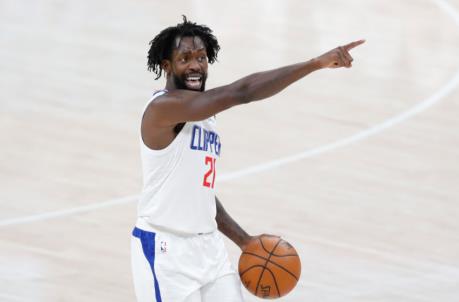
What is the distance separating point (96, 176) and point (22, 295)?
2763mm

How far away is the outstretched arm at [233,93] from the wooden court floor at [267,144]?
112 inches

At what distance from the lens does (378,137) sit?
12.1 metres

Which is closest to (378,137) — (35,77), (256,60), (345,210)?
(345,210)

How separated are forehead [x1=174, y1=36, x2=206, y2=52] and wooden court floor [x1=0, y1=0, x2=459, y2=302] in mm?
2844

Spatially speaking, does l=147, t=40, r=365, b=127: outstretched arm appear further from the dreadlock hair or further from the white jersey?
the dreadlock hair

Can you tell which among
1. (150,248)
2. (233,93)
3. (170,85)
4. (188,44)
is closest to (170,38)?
(188,44)

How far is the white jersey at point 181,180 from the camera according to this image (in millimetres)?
5676

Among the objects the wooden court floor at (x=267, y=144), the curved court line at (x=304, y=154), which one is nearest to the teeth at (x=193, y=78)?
the wooden court floor at (x=267, y=144)

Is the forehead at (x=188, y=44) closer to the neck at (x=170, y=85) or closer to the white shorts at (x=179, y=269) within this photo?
the neck at (x=170, y=85)

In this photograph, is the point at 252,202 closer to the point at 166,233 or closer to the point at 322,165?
the point at 322,165

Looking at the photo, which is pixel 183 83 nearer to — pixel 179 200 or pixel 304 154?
pixel 179 200

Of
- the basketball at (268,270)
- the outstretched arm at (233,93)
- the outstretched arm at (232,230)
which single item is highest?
the outstretched arm at (233,93)

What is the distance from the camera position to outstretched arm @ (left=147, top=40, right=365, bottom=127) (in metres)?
5.07

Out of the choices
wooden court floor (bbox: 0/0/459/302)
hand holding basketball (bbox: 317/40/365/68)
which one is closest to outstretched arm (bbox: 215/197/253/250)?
hand holding basketball (bbox: 317/40/365/68)
